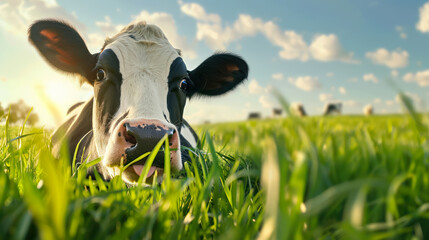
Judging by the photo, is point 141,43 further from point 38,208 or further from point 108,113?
point 38,208

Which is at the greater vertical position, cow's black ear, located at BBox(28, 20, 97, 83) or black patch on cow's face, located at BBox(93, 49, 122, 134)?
cow's black ear, located at BBox(28, 20, 97, 83)

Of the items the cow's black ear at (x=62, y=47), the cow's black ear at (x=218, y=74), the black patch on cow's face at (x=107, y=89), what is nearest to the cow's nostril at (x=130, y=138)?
the black patch on cow's face at (x=107, y=89)

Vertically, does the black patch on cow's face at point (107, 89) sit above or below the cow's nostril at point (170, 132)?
above

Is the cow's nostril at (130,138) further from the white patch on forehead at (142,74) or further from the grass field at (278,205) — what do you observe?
the grass field at (278,205)

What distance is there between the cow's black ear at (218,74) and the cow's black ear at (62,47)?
119 centimetres

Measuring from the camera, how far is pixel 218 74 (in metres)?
4.22

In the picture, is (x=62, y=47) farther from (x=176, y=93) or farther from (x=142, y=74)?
(x=176, y=93)

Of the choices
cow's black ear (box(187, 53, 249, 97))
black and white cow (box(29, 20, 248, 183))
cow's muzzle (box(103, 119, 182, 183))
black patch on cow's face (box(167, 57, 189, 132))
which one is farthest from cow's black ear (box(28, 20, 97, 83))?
cow's muzzle (box(103, 119, 182, 183))

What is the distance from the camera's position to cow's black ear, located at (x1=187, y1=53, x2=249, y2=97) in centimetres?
400

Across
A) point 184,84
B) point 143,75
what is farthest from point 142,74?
point 184,84

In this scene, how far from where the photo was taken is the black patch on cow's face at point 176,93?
3.12 meters

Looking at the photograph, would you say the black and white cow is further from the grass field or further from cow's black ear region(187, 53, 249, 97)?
the grass field

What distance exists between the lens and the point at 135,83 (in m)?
2.95

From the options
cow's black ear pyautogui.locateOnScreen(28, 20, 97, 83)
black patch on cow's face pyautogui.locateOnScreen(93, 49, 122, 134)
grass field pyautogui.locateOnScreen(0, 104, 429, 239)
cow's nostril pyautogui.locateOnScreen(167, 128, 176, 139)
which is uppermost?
cow's black ear pyautogui.locateOnScreen(28, 20, 97, 83)
